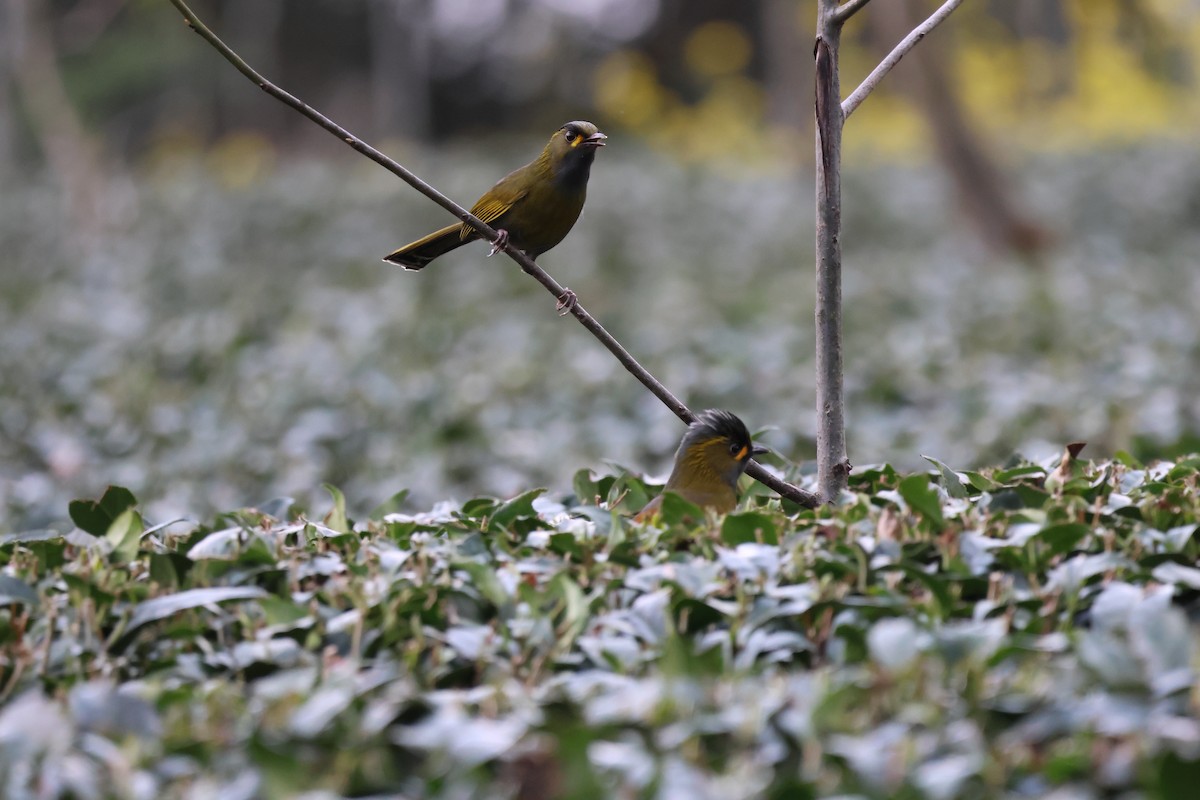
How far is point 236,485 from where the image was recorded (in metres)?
6.89

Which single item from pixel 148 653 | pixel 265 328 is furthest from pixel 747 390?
pixel 148 653

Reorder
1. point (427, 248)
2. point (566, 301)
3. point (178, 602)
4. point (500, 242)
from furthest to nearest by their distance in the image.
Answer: point (427, 248) < point (500, 242) < point (566, 301) < point (178, 602)

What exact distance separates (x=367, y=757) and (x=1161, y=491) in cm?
178

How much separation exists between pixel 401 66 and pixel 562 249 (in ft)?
38.4

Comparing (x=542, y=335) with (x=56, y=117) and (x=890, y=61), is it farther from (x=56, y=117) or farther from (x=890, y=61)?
(x=56, y=117)

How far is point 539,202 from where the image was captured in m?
4.33

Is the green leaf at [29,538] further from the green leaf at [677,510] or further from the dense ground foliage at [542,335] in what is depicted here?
the green leaf at [677,510]

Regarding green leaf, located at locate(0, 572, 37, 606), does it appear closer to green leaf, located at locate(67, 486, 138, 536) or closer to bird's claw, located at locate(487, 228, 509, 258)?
green leaf, located at locate(67, 486, 138, 536)

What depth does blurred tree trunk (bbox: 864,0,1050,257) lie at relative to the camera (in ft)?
41.1

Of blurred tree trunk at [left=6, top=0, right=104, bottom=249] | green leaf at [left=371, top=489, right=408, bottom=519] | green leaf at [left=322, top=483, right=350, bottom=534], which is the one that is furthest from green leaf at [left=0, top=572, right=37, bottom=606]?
blurred tree trunk at [left=6, top=0, right=104, bottom=249]

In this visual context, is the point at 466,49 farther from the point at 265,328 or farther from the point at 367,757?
the point at 367,757

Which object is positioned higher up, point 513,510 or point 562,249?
point 562,249

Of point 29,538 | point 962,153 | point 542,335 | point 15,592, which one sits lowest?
point 15,592

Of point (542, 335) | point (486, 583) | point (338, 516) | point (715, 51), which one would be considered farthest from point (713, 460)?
point (715, 51)
